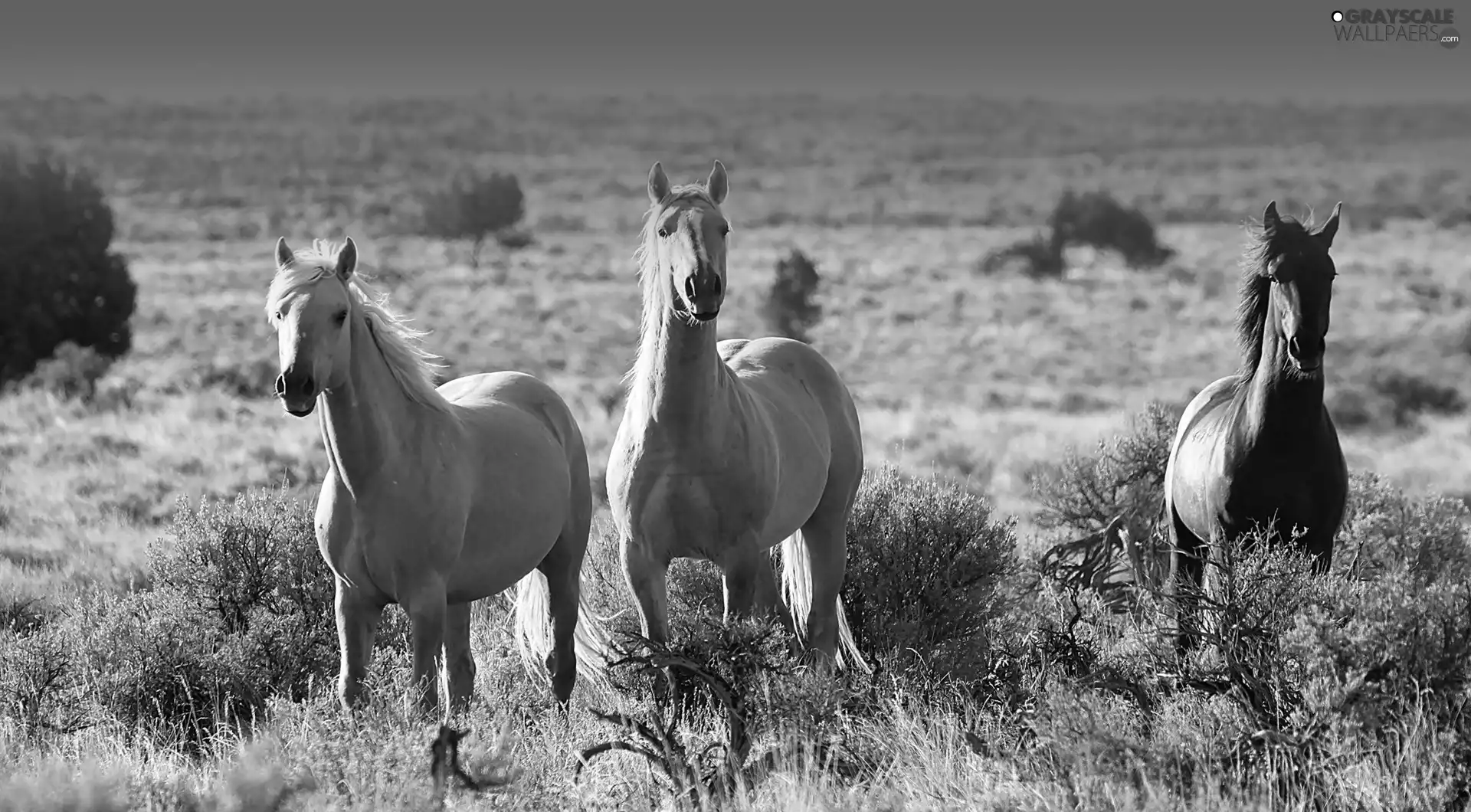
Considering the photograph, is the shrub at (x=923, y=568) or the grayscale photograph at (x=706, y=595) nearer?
the grayscale photograph at (x=706, y=595)

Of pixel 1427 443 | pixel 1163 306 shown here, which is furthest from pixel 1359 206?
pixel 1427 443

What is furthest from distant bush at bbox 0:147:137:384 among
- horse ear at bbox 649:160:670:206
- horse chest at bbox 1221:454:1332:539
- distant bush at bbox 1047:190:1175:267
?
distant bush at bbox 1047:190:1175:267

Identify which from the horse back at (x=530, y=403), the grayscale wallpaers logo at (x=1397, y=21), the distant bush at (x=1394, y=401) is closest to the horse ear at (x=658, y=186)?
the horse back at (x=530, y=403)

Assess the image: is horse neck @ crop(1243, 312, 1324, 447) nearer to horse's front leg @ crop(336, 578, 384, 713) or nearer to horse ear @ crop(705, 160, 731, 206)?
horse ear @ crop(705, 160, 731, 206)

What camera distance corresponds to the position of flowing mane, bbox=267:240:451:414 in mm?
4895

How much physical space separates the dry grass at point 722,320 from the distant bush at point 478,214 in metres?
1.12

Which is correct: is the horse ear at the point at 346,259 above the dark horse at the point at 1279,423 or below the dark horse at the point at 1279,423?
above

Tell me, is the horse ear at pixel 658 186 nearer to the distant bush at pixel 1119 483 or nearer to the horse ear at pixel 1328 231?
the horse ear at pixel 1328 231

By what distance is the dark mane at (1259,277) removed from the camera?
5.76 meters

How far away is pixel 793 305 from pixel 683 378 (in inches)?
1134

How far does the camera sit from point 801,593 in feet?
23.0

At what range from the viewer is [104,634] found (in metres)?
6.19

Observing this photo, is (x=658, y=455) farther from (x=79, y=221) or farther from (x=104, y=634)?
(x=79, y=221)

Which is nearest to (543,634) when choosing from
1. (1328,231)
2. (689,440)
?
(689,440)
